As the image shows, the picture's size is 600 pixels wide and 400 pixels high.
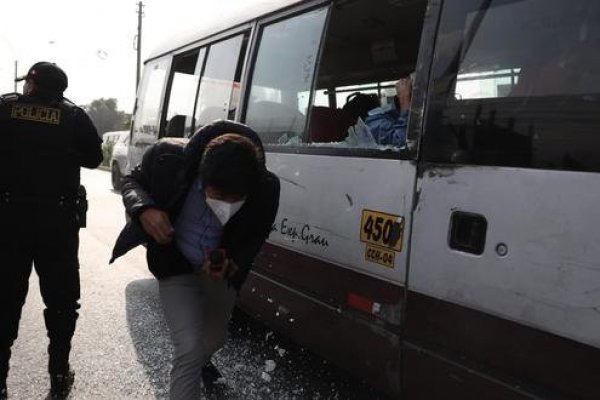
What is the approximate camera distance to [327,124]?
142 inches

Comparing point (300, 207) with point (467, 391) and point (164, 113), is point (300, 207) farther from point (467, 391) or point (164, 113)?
point (164, 113)

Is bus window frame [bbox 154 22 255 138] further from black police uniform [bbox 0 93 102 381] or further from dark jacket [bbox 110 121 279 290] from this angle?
dark jacket [bbox 110 121 279 290]

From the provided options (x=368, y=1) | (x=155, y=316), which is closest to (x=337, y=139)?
(x=368, y=1)

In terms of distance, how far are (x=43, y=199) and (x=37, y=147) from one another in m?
0.27

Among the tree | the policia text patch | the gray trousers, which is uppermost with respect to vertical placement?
the tree

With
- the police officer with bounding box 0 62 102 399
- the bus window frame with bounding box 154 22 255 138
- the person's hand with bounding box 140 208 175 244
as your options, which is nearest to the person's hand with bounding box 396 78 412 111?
the person's hand with bounding box 140 208 175 244

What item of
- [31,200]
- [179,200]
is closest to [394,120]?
[179,200]

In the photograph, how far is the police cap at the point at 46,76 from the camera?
3.02 meters

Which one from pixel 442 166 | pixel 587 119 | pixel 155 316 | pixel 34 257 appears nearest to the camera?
pixel 587 119

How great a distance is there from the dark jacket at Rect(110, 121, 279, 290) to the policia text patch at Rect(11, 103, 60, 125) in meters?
0.77

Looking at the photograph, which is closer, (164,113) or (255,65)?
(255,65)

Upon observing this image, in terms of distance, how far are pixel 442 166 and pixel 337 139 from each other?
4.42 feet

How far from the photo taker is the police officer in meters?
2.95

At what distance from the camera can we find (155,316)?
4699mm
